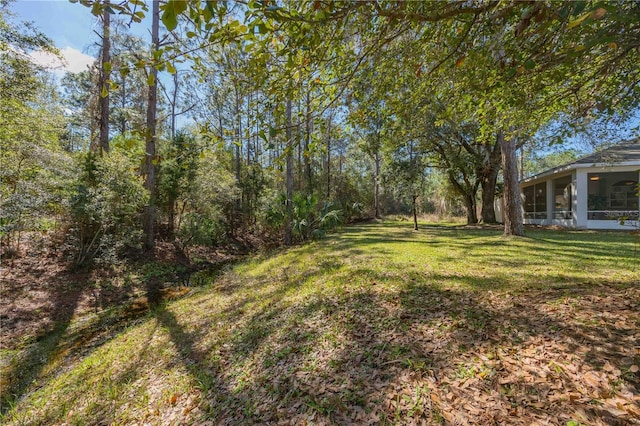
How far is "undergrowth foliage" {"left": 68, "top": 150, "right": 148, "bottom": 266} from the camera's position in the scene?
24.7 feet

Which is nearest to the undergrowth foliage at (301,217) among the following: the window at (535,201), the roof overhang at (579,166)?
the roof overhang at (579,166)

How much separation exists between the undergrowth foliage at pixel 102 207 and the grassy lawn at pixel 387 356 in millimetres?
3353

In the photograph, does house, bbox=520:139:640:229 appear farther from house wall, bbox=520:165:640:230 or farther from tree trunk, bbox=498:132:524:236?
tree trunk, bbox=498:132:524:236

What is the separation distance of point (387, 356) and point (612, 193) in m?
18.3

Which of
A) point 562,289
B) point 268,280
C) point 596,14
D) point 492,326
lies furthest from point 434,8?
point 268,280

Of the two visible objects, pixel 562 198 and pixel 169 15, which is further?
pixel 562 198

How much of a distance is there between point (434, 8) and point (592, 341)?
10.1ft

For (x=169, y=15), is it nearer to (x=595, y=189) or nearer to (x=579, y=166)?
(x=579, y=166)

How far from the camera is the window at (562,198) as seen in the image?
45.9 feet

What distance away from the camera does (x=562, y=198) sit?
631 inches

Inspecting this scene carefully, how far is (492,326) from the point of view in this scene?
2820mm

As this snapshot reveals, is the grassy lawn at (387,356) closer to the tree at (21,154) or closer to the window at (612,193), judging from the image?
the tree at (21,154)

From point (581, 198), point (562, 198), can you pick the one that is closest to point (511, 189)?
point (581, 198)

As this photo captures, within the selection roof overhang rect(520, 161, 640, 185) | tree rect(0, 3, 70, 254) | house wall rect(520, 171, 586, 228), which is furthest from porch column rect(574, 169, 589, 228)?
tree rect(0, 3, 70, 254)
